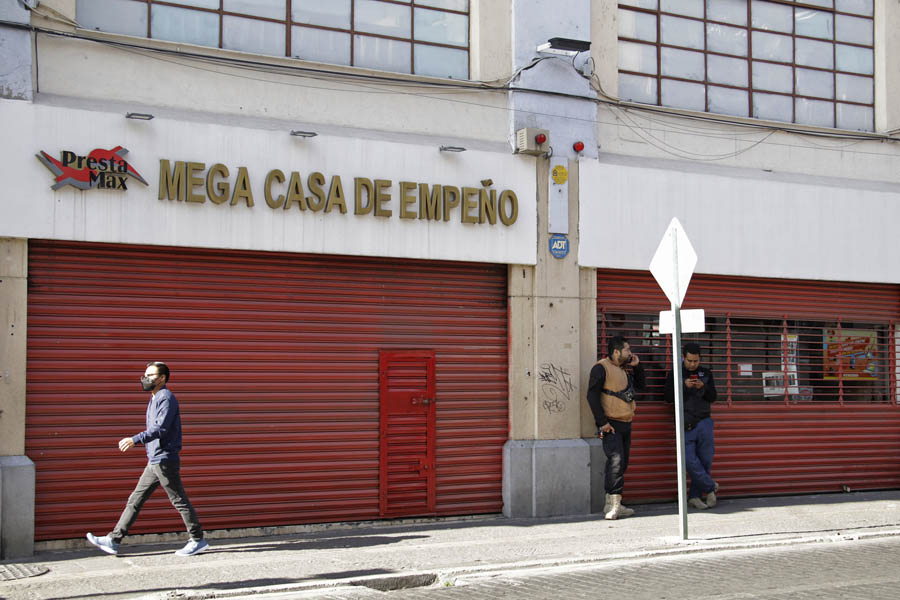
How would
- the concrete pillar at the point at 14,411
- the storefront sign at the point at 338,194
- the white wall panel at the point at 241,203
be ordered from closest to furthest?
the concrete pillar at the point at 14,411, the white wall panel at the point at 241,203, the storefront sign at the point at 338,194

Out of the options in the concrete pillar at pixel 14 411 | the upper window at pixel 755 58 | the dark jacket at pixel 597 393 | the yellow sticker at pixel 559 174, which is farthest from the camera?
the upper window at pixel 755 58

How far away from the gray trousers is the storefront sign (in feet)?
8.81

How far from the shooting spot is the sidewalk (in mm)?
8156

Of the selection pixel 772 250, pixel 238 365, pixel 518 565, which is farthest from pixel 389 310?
pixel 772 250

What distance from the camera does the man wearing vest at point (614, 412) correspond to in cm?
1189

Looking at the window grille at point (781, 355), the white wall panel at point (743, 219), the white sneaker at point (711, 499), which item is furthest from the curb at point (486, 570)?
the white wall panel at point (743, 219)

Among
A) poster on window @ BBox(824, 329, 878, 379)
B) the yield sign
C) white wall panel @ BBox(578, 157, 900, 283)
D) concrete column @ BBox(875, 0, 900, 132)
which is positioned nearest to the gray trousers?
the yield sign

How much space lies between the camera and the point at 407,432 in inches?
457

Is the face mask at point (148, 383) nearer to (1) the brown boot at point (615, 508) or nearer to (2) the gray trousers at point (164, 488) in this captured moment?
(2) the gray trousers at point (164, 488)

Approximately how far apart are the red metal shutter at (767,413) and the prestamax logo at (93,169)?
578 cm

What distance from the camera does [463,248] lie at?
11.8 m

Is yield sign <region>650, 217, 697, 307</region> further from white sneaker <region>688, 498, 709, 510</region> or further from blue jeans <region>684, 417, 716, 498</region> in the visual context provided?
white sneaker <region>688, 498, 709, 510</region>

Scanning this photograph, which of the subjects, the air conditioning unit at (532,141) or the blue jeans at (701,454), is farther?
the blue jeans at (701,454)

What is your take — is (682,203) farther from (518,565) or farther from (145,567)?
(145,567)
